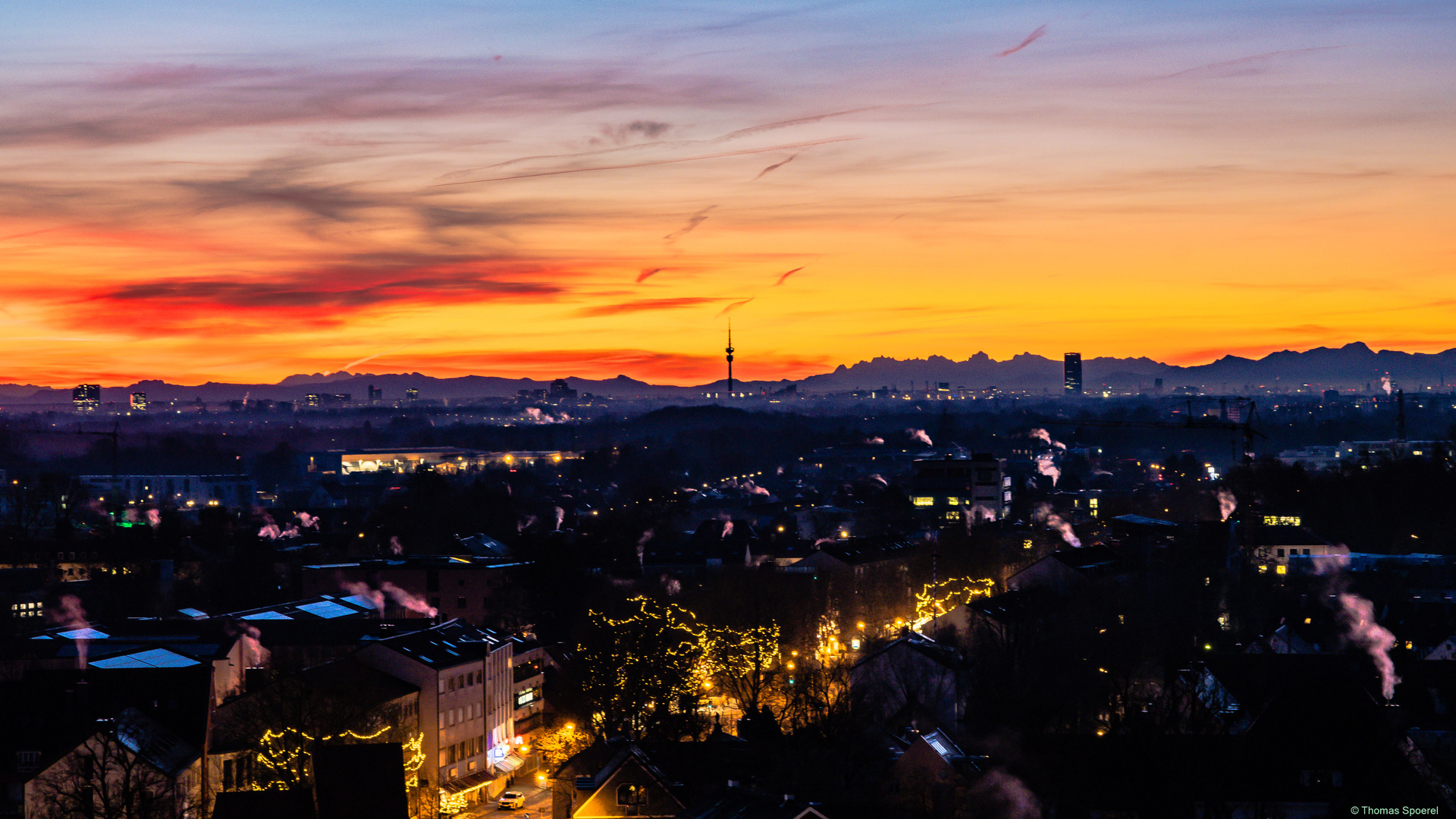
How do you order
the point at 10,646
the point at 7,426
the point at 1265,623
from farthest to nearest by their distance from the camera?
the point at 7,426 → the point at 1265,623 → the point at 10,646

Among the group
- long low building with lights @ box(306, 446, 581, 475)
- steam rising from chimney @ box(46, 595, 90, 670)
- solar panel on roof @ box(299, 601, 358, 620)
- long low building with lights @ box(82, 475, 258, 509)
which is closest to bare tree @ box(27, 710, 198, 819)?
solar panel on roof @ box(299, 601, 358, 620)

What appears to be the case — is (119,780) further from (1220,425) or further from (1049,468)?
(1049,468)

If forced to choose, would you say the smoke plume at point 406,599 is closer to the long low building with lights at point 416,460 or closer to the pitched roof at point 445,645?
the pitched roof at point 445,645

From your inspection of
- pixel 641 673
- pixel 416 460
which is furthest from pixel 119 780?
pixel 416 460

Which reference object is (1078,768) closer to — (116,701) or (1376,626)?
(116,701)

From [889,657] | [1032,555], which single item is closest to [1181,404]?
[1032,555]
